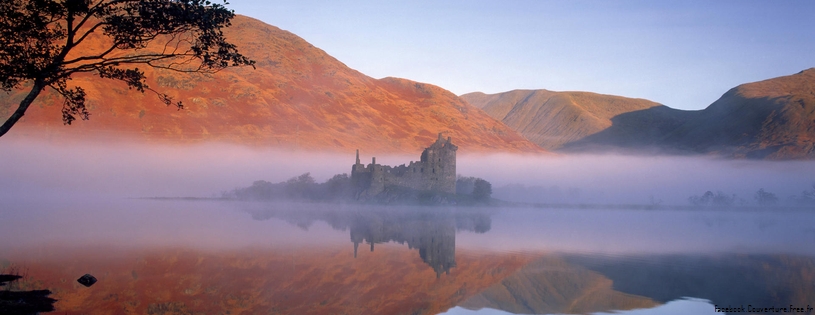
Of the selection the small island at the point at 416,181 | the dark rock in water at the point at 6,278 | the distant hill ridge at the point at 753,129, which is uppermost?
the distant hill ridge at the point at 753,129

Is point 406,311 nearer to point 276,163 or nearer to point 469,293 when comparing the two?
point 469,293

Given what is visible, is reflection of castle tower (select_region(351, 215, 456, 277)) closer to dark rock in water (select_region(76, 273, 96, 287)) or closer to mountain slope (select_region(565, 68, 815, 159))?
dark rock in water (select_region(76, 273, 96, 287))

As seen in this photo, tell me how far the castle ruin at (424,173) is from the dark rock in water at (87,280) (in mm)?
56108

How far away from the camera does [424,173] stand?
74.3 meters

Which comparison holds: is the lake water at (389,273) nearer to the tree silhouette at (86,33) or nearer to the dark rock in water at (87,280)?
the dark rock in water at (87,280)

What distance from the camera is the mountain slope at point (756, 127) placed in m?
143

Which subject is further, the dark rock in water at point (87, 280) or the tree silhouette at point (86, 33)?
the dark rock in water at point (87, 280)

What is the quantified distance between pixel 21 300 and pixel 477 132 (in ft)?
502

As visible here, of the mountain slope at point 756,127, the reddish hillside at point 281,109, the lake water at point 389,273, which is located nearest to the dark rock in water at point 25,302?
the lake water at point 389,273

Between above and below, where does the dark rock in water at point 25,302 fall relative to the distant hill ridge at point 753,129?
below

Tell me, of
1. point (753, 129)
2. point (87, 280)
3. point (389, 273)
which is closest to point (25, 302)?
point (87, 280)

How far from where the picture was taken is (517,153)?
159500 mm

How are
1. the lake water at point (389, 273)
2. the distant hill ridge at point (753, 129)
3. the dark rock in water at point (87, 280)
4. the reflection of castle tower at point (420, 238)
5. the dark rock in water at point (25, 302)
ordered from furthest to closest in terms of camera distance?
the distant hill ridge at point (753, 129)
the reflection of castle tower at point (420, 238)
the dark rock in water at point (87, 280)
the lake water at point (389, 273)
the dark rock in water at point (25, 302)

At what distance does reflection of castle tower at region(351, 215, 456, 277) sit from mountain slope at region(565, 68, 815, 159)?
413 feet
